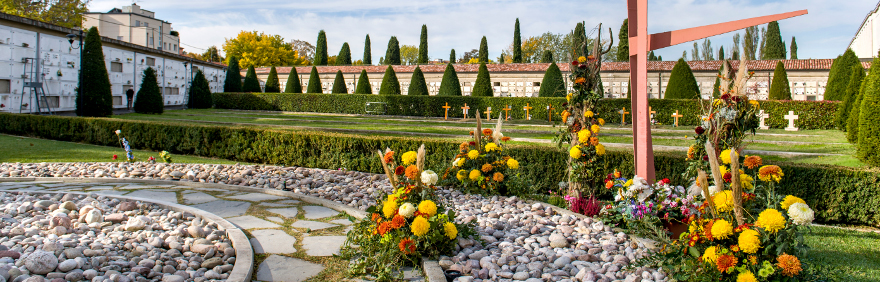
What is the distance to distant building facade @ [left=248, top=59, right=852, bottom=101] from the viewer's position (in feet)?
98.1

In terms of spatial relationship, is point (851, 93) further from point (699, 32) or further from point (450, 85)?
point (450, 85)

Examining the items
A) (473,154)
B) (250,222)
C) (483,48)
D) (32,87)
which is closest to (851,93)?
(473,154)

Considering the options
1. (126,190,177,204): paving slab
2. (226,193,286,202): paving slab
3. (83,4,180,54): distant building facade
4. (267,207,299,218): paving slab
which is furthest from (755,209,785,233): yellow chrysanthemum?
(83,4,180,54): distant building facade

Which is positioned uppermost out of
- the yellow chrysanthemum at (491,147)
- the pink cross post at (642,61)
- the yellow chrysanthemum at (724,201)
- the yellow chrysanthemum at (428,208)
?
the pink cross post at (642,61)

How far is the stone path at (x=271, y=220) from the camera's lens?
3.28m

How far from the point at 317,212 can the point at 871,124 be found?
7.80 m

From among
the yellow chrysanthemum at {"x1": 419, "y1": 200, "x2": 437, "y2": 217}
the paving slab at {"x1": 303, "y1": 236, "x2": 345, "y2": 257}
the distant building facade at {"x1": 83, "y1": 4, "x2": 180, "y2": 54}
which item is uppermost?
the distant building facade at {"x1": 83, "y1": 4, "x2": 180, "y2": 54}

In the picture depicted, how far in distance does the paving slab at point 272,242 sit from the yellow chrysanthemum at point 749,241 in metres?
2.79

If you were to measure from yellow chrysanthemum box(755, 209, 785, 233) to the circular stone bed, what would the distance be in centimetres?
299

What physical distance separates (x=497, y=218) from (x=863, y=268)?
272 cm

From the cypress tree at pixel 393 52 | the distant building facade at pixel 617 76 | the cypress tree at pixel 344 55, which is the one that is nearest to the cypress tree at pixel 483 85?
the distant building facade at pixel 617 76

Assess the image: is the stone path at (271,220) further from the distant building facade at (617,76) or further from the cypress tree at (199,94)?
the cypress tree at (199,94)

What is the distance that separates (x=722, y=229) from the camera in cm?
249

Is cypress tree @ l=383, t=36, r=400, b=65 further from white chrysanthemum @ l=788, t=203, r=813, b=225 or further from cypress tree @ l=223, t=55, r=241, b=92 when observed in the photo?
white chrysanthemum @ l=788, t=203, r=813, b=225
